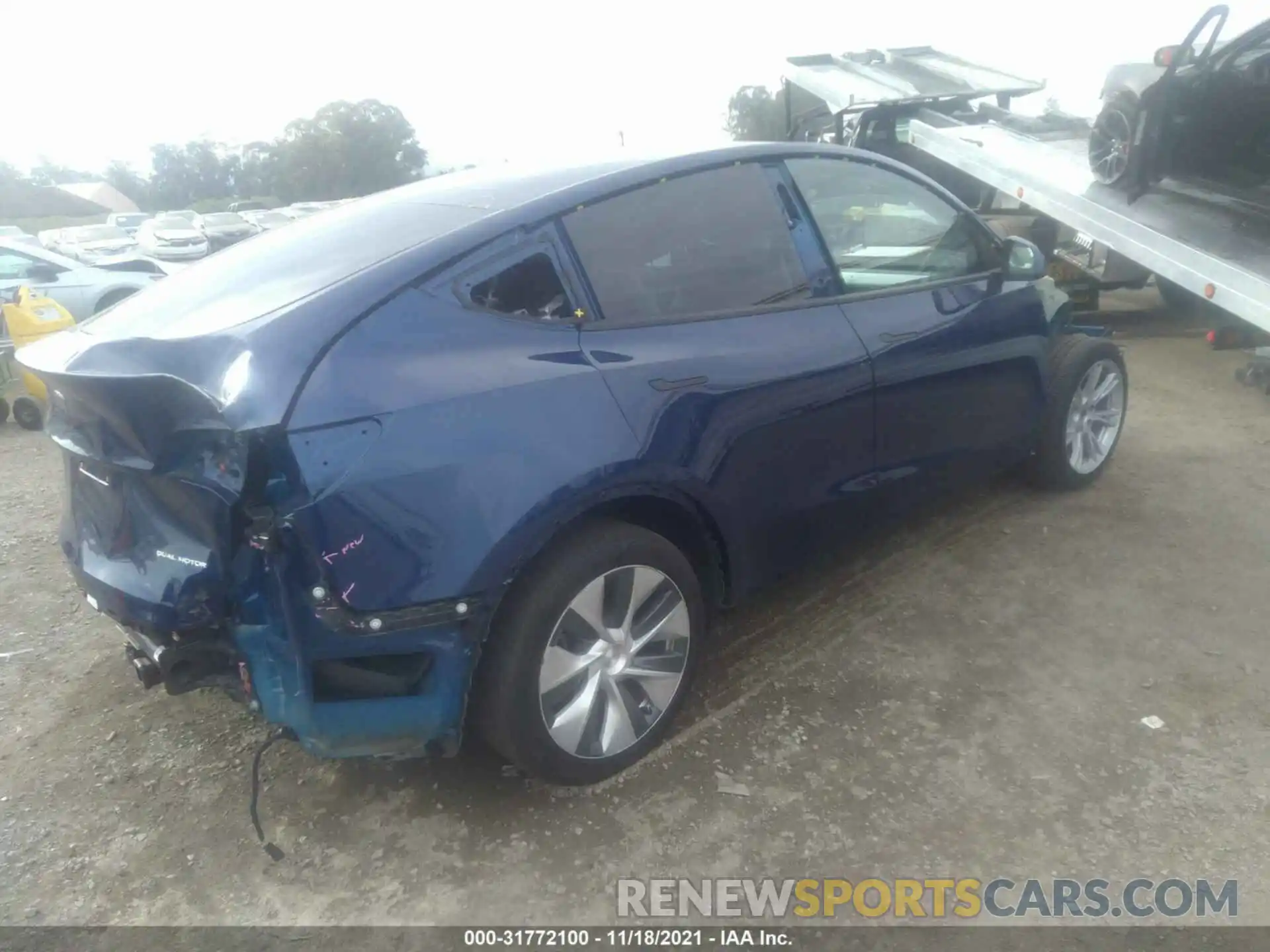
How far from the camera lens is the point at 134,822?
2619 millimetres

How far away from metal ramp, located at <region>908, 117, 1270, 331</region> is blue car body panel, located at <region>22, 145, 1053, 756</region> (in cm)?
342

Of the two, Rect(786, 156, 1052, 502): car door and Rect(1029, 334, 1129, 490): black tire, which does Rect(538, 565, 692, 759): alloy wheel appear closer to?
Rect(786, 156, 1052, 502): car door

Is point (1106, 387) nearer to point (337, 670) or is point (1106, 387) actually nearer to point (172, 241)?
point (337, 670)

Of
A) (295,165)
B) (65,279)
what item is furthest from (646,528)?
(295,165)

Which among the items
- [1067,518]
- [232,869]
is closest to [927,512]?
[1067,518]

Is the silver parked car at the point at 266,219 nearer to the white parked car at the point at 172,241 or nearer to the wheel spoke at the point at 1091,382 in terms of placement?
the white parked car at the point at 172,241

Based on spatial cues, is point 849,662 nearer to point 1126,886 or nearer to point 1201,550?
point 1126,886

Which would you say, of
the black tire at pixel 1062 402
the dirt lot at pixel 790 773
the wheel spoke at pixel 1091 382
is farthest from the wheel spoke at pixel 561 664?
the wheel spoke at pixel 1091 382

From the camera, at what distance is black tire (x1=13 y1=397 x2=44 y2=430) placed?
6805mm

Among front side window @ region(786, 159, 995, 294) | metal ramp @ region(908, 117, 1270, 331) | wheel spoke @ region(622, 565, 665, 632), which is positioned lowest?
wheel spoke @ region(622, 565, 665, 632)

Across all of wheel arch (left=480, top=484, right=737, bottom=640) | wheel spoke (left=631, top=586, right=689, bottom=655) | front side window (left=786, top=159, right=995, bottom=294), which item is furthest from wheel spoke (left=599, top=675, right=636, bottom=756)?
front side window (left=786, top=159, right=995, bottom=294)

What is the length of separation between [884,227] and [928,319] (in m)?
0.43

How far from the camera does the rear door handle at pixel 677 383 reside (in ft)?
8.39

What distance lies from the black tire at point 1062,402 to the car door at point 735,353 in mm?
1446
